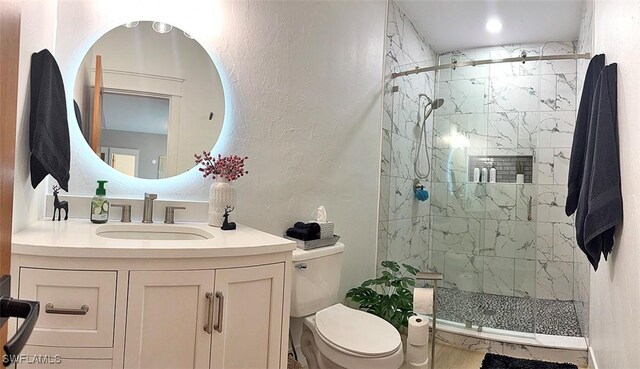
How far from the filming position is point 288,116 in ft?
7.45

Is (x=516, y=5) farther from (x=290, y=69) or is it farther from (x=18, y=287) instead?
(x=18, y=287)

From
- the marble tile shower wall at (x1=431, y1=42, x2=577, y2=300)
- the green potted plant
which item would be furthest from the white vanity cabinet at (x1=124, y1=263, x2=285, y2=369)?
the marble tile shower wall at (x1=431, y1=42, x2=577, y2=300)

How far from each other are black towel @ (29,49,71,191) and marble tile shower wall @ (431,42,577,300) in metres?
2.92

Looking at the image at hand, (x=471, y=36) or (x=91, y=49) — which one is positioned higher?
(x=471, y=36)

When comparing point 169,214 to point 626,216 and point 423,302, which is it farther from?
point 626,216

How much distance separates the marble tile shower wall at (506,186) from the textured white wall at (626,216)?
1.58 metres

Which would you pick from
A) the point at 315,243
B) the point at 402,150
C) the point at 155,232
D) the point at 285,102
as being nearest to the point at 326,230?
the point at 315,243

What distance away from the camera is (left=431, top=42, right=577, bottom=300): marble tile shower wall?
3441mm

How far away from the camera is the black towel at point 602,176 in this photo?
4.70 feet

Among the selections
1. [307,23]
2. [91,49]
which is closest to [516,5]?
[307,23]

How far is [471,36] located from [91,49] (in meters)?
3.34

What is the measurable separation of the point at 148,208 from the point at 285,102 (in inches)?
37.7

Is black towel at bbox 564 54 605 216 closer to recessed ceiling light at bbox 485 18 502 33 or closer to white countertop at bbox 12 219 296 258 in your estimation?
white countertop at bbox 12 219 296 258

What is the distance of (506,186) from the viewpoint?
352 cm
